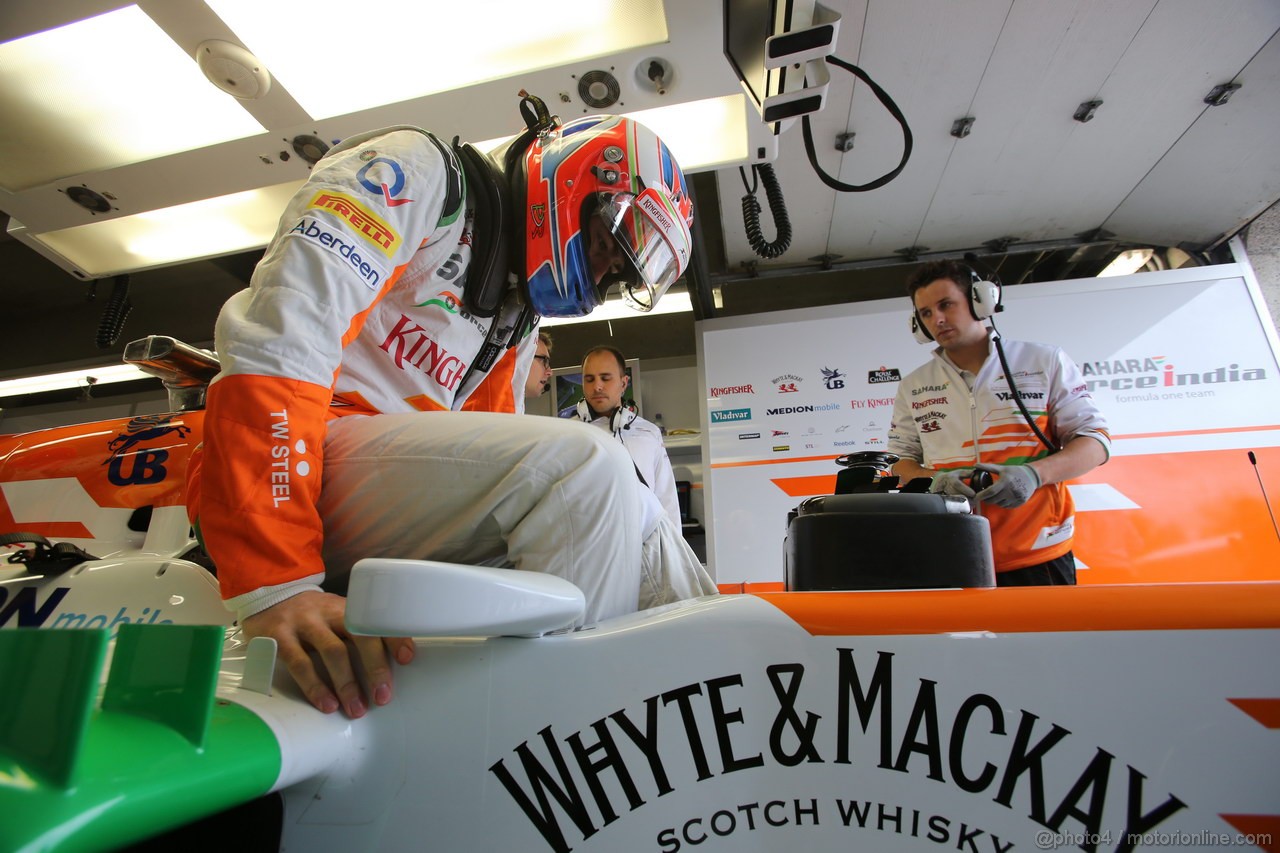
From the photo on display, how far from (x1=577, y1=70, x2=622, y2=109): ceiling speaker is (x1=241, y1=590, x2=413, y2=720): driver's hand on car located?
200 centimetres

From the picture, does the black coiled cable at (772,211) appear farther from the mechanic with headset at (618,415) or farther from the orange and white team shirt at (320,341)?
the orange and white team shirt at (320,341)

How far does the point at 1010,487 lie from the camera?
5.95 feet

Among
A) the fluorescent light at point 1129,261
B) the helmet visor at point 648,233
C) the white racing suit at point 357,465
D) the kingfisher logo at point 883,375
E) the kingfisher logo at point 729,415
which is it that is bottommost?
the white racing suit at point 357,465

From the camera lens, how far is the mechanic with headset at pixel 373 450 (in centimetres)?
67

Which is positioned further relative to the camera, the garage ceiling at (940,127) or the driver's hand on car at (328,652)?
the garage ceiling at (940,127)

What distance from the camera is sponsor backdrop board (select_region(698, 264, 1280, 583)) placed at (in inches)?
133

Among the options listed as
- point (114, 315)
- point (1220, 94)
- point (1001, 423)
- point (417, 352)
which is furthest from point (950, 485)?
point (114, 315)

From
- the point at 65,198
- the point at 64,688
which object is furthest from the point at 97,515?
the point at 65,198

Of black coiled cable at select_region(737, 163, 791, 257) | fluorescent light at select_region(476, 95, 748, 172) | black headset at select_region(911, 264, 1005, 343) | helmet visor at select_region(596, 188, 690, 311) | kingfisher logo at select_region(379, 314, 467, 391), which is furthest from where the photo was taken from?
black coiled cable at select_region(737, 163, 791, 257)

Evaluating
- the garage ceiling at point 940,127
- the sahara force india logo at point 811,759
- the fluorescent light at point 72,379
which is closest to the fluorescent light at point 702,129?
the garage ceiling at point 940,127

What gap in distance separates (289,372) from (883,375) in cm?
386

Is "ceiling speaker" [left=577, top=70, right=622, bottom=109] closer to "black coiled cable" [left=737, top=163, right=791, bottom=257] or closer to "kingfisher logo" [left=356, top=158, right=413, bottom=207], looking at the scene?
"black coiled cable" [left=737, top=163, right=791, bottom=257]

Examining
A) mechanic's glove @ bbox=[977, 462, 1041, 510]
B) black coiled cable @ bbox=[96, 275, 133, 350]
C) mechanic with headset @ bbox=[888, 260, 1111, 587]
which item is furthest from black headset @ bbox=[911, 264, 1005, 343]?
black coiled cable @ bbox=[96, 275, 133, 350]

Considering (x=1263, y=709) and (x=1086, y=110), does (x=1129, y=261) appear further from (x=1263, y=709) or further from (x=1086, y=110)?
(x=1263, y=709)
